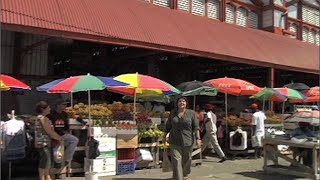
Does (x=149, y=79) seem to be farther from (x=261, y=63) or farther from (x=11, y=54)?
(x=261, y=63)

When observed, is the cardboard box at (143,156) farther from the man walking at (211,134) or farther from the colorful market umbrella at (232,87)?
the colorful market umbrella at (232,87)

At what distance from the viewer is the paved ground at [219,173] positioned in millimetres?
10820

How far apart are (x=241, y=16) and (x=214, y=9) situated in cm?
240

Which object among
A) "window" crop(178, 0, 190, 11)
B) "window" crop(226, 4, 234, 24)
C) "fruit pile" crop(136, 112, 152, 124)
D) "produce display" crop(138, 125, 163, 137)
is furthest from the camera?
"window" crop(226, 4, 234, 24)

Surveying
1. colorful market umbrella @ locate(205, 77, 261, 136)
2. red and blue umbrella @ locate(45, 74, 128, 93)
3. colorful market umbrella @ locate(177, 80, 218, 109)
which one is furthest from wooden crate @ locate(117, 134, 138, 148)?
colorful market umbrella @ locate(205, 77, 261, 136)

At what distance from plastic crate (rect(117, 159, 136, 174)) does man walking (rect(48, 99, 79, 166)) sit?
4.08 ft

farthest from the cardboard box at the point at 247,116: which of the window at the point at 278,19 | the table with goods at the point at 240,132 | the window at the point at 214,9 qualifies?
the window at the point at 278,19

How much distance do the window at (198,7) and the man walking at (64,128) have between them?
12461 millimetres

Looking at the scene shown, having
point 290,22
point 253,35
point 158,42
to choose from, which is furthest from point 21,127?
point 290,22

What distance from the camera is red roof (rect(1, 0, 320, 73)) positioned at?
497 inches

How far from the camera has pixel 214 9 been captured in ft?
75.2

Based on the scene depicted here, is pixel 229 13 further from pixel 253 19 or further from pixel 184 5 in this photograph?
pixel 184 5

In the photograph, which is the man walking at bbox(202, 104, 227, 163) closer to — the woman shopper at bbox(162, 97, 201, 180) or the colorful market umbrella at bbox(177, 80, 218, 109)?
the colorful market umbrella at bbox(177, 80, 218, 109)

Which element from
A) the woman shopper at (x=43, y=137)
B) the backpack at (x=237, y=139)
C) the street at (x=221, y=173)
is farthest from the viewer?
the backpack at (x=237, y=139)
